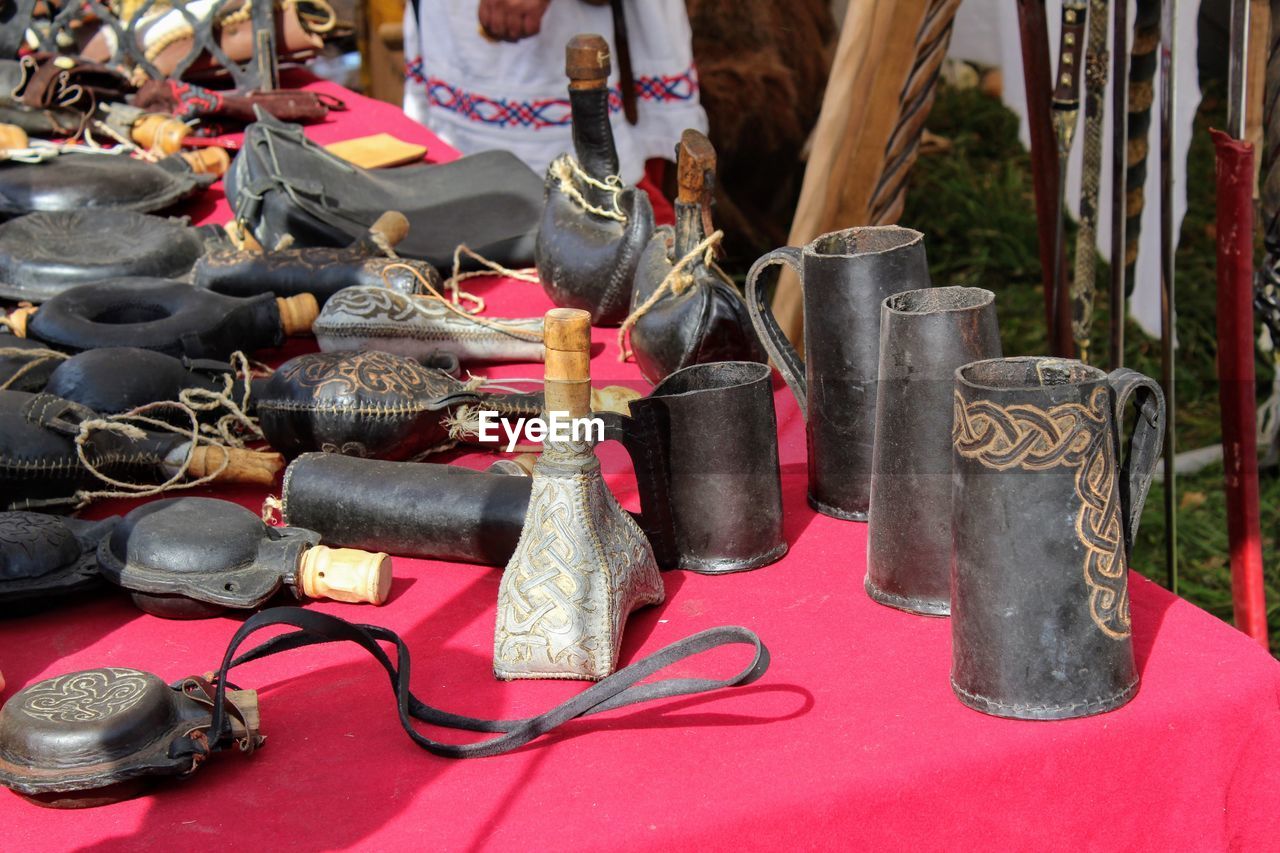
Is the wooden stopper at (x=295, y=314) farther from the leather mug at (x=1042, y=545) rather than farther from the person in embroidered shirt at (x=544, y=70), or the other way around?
the person in embroidered shirt at (x=544, y=70)

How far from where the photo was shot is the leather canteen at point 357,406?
63.9 inches

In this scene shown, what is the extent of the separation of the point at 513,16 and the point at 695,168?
203cm

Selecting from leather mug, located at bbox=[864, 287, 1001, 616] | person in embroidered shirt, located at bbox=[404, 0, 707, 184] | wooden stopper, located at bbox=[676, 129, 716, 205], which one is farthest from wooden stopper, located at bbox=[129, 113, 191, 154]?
leather mug, located at bbox=[864, 287, 1001, 616]

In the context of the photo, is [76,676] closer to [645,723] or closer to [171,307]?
[645,723]

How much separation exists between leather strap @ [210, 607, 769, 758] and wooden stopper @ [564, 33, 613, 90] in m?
1.19

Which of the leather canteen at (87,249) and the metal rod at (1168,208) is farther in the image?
the leather canteen at (87,249)

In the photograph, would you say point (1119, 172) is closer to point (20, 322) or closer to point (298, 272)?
point (298, 272)

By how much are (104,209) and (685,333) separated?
136 cm

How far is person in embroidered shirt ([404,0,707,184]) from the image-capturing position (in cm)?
357

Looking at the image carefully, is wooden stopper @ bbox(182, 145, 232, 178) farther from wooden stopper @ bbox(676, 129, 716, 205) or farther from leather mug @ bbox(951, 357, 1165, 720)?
leather mug @ bbox(951, 357, 1165, 720)

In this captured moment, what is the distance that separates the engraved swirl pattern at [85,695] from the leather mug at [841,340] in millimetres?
736

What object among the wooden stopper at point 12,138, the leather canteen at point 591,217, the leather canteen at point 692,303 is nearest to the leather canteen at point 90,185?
the wooden stopper at point 12,138

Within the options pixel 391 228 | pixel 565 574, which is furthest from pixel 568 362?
pixel 391 228

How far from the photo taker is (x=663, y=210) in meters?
3.08
